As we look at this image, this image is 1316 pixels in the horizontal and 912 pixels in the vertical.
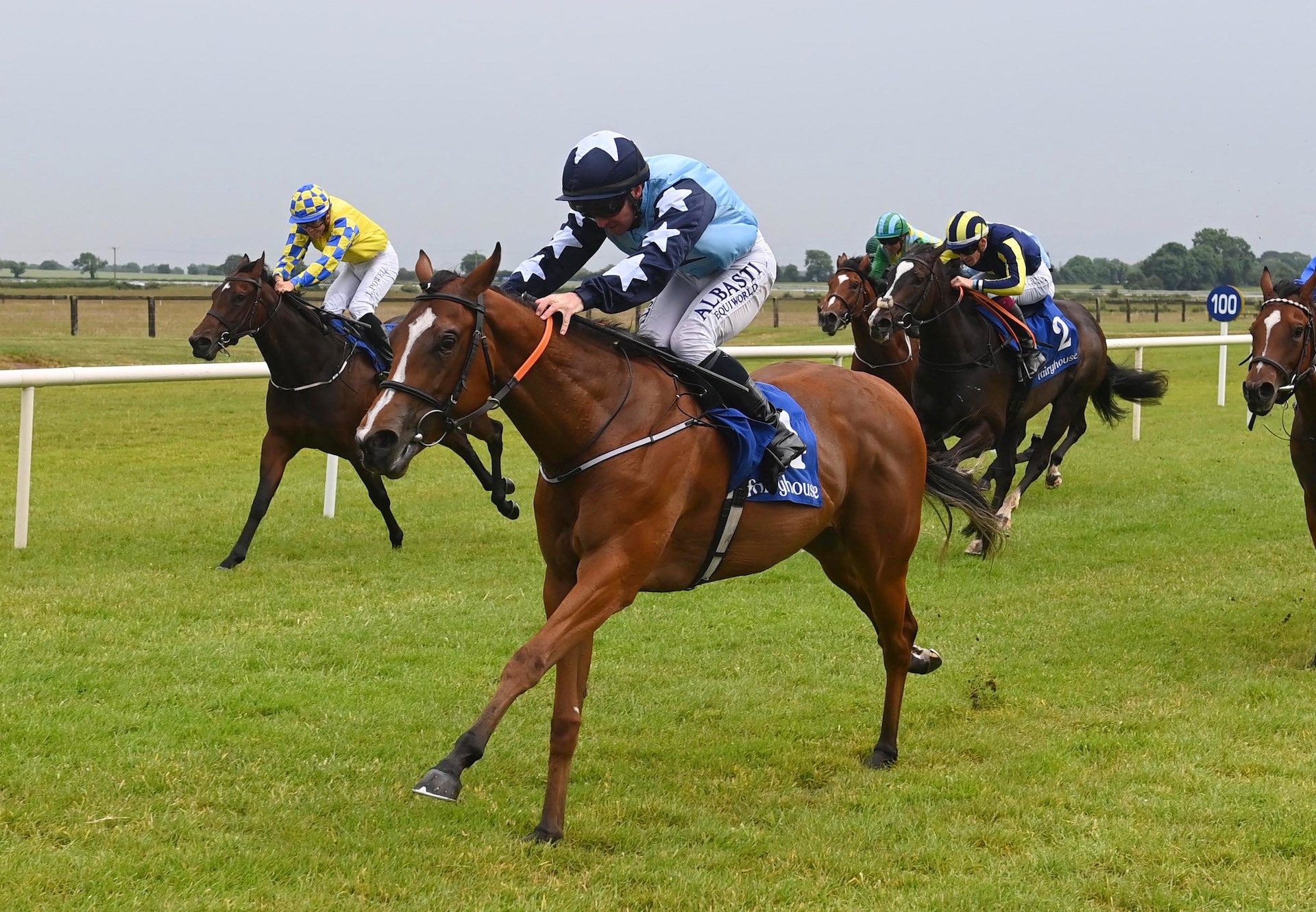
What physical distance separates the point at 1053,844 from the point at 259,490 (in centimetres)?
580

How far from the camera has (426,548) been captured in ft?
29.8

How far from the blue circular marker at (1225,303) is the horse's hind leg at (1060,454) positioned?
330 inches

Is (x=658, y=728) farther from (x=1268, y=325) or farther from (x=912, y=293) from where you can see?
(x=912, y=293)

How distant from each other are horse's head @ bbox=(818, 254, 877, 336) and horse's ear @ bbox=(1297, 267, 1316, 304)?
3.68m

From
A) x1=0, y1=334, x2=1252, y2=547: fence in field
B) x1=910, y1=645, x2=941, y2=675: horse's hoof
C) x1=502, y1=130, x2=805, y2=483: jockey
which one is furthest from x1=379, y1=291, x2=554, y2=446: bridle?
x1=0, y1=334, x2=1252, y2=547: fence in field

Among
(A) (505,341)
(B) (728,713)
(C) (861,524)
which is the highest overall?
(A) (505,341)

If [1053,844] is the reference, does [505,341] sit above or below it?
above

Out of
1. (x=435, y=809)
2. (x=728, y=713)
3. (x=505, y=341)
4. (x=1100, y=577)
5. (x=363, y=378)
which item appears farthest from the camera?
(x=363, y=378)

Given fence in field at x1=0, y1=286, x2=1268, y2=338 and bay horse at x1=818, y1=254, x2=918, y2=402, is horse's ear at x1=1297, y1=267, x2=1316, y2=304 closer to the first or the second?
bay horse at x1=818, y1=254, x2=918, y2=402

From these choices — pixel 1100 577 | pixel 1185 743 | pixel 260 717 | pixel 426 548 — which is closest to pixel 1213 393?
pixel 1100 577

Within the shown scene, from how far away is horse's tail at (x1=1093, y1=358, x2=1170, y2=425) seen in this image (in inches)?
462

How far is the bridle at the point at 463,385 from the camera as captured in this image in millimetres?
3701

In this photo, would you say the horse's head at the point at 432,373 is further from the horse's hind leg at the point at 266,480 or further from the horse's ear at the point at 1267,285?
the horse's hind leg at the point at 266,480

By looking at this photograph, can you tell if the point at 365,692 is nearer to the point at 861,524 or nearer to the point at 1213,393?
the point at 861,524
